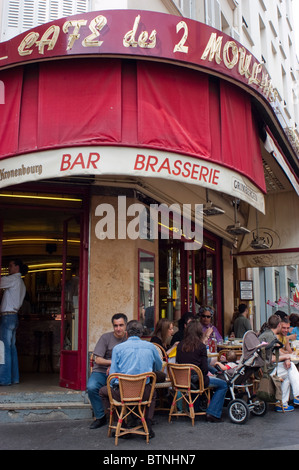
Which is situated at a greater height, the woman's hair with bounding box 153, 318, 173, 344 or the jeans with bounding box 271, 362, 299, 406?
the woman's hair with bounding box 153, 318, 173, 344

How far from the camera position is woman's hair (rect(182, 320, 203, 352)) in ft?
21.1

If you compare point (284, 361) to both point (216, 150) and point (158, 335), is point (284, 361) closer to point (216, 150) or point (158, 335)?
point (158, 335)

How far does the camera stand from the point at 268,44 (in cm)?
1912

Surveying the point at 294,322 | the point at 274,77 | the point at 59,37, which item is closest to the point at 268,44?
the point at 274,77

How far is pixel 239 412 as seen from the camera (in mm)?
6363

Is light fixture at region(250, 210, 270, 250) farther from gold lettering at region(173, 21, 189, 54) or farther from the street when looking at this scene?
gold lettering at region(173, 21, 189, 54)

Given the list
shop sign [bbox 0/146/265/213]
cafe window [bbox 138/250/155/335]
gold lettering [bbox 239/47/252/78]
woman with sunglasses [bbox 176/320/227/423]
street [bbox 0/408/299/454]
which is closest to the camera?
street [bbox 0/408/299/454]

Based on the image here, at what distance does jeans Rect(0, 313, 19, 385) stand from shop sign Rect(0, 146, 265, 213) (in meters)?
→ 2.59

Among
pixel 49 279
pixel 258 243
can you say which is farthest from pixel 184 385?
pixel 49 279

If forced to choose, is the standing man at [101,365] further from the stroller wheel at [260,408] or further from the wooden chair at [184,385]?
the stroller wheel at [260,408]

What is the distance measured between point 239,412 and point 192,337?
1185mm

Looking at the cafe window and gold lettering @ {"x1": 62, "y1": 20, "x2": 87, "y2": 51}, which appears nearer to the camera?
gold lettering @ {"x1": 62, "y1": 20, "x2": 87, "y2": 51}

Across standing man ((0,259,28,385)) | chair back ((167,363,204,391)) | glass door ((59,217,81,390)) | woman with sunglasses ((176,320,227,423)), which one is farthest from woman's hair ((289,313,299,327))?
standing man ((0,259,28,385))
